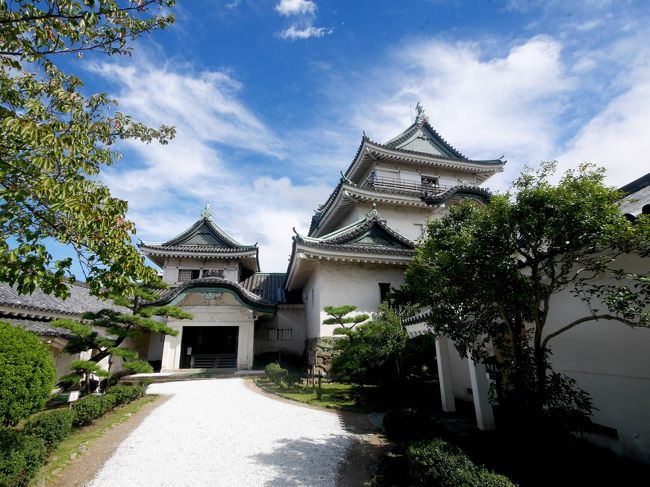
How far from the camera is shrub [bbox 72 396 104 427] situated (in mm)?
7109

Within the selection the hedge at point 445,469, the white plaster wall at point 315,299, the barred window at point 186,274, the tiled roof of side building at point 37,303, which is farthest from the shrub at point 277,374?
the barred window at point 186,274

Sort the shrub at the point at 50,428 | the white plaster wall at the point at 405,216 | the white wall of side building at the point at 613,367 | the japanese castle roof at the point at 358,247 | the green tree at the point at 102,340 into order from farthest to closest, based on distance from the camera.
A: 1. the white plaster wall at the point at 405,216
2. the japanese castle roof at the point at 358,247
3. the green tree at the point at 102,340
4. the shrub at the point at 50,428
5. the white wall of side building at the point at 613,367

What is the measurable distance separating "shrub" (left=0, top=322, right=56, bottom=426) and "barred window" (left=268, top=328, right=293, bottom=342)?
1375 cm

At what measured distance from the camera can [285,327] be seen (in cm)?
1955

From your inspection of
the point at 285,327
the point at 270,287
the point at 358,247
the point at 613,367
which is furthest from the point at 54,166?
the point at 270,287

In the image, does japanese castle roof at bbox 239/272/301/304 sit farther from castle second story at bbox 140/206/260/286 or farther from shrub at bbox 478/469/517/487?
shrub at bbox 478/469/517/487

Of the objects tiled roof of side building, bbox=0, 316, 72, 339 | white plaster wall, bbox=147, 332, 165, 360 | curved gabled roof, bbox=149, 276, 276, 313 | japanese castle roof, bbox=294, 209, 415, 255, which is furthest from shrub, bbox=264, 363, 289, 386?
white plaster wall, bbox=147, 332, 165, 360

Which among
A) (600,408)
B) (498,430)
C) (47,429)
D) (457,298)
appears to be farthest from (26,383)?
(600,408)

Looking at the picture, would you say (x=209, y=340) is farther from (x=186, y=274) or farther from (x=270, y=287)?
(x=270, y=287)

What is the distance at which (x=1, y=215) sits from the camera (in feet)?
12.3

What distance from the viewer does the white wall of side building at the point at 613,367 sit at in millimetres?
5098

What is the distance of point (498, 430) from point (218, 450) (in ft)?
19.3

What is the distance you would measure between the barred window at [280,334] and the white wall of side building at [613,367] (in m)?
Result: 15.0

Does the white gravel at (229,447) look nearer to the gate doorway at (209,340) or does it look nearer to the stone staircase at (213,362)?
the stone staircase at (213,362)
